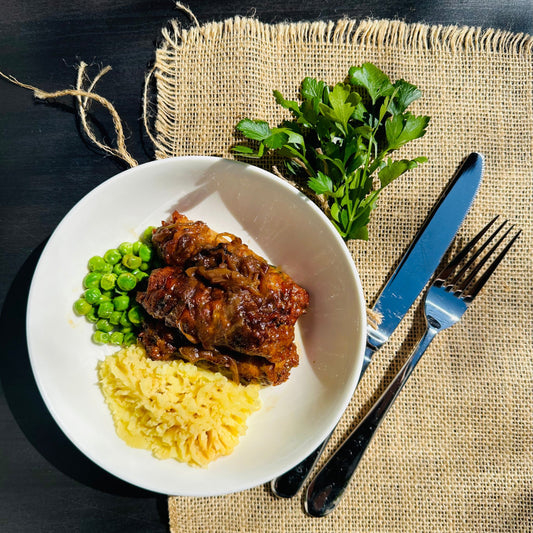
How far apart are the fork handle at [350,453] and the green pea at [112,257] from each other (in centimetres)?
224

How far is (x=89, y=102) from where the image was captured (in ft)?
11.8

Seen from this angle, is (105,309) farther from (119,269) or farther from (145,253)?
(145,253)

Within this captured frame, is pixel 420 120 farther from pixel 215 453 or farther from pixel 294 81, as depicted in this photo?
pixel 215 453

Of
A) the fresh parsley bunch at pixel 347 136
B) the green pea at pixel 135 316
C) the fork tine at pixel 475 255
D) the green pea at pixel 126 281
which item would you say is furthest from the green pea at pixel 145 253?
the fork tine at pixel 475 255

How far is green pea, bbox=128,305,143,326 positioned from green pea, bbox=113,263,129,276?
30 centimetres

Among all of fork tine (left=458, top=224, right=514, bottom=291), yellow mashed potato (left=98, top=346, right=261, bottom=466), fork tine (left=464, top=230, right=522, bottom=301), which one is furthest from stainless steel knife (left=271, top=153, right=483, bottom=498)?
yellow mashed potato (left=98, top=346, right=261, bottom=466)

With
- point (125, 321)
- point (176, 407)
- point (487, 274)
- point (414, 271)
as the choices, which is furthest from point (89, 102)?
point (487, 274)

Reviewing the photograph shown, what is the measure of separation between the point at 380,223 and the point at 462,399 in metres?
1.56

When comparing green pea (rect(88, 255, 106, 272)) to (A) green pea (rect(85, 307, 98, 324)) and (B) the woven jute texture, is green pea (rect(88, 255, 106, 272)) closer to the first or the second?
(A) green pea (rect(85, 307, 98, 324))

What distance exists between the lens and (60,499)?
3498mm

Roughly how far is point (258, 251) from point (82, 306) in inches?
54.4

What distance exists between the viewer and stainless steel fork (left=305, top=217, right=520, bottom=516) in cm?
330

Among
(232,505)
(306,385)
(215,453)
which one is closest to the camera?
(215,453)

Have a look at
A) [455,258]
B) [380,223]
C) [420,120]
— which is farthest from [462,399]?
[420,120]
